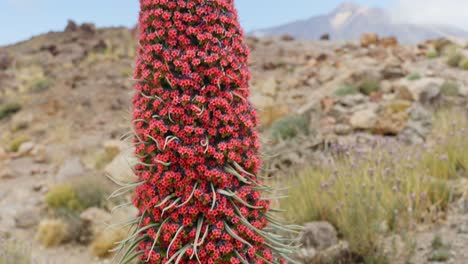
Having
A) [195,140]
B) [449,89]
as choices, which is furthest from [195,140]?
[449,89]

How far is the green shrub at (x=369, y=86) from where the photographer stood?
1151 cm

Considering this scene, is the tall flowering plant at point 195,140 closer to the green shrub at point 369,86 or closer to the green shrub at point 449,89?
the green shrub at point 449,89

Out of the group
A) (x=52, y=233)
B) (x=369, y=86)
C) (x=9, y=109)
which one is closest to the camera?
(x=52, y=233)

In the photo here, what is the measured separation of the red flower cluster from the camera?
9.16 feet

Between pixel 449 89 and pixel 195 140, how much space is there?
8.35 metres

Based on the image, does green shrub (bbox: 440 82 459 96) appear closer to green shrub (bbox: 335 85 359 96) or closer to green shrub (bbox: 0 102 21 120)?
green shrub (bbox: 335 85 359 96)

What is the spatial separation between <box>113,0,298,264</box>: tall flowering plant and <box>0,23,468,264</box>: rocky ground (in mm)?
427

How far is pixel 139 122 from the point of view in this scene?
2998 millimetres

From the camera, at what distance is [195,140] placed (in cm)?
278

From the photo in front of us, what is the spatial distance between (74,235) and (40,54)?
23.9 m

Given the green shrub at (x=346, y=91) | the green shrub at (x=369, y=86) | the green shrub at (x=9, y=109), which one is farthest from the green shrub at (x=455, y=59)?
the green shrub at (x=9, y=109)

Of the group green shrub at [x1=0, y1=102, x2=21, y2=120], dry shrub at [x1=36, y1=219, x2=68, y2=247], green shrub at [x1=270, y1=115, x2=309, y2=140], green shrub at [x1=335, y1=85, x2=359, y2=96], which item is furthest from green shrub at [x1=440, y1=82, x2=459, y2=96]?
green shrub at [x1=0, y1=102, x2=21, y2=120]

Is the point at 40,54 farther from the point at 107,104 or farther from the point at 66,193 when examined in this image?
the point at 66,193

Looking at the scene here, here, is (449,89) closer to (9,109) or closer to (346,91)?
(346,91)
